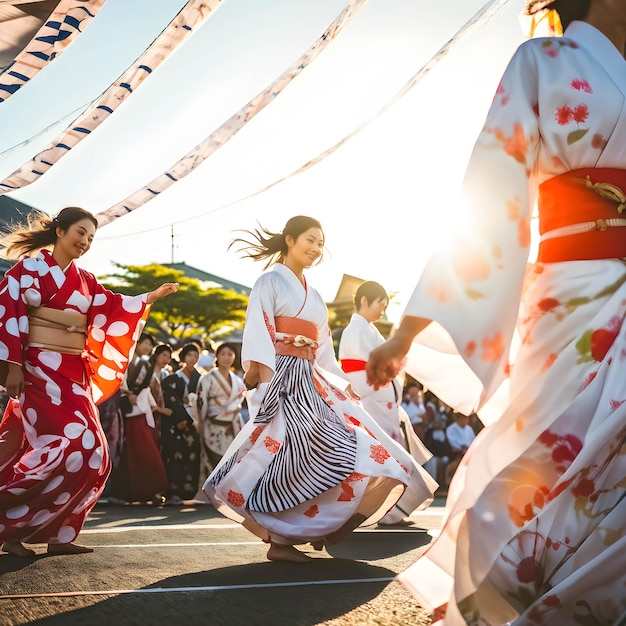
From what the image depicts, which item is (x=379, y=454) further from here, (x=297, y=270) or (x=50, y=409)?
(x=50, y=409)

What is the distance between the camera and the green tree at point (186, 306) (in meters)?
36.5

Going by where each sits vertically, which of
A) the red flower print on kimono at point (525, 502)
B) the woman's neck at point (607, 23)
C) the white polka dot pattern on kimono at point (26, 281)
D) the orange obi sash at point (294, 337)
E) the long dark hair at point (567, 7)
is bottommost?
the red flower print on kimono at point (525, 502)

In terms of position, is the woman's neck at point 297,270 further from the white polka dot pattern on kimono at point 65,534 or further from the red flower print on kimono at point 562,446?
the red flower print on kimono at point 562,446

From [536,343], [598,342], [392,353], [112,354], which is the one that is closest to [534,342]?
[536,343]

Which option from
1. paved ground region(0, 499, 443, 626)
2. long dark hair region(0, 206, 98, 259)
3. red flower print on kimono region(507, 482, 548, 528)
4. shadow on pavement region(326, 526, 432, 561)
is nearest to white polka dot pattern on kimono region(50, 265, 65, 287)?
long dark hair region(0, 206, 98, 259)

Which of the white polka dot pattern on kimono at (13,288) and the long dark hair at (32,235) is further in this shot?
the long dark hair at (32,235)

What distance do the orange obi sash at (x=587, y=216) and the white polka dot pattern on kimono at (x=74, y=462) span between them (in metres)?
2.99

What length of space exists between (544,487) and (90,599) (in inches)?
70.7

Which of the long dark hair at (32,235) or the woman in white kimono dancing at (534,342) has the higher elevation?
the long dark hair at (32,235)

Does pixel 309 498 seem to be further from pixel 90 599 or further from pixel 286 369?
pixel 90 599

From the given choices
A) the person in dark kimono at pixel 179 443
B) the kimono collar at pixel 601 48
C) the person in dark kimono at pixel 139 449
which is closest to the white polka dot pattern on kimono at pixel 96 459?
A: the kimono collar at pixel 601 48

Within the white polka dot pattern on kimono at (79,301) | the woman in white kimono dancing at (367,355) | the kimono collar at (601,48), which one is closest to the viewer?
the kimono collar at (601,48)

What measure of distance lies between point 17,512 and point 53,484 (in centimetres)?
22

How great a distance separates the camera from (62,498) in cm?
424
